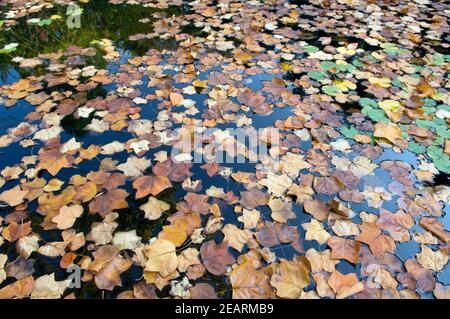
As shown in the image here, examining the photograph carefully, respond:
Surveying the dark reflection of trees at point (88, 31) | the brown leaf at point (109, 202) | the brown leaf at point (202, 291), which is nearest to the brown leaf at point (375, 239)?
the brown leaf at point (202, 291)

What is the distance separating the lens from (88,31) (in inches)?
171

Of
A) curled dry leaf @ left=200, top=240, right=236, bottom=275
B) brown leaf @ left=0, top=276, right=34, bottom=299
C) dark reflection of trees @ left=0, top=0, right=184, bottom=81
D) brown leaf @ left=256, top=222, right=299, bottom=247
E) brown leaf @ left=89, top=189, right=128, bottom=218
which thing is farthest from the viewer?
dark reflection of trees @ left=0, top=0, right=184, bottom=81

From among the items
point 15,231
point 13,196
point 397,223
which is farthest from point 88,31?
point 397,223

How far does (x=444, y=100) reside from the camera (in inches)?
121

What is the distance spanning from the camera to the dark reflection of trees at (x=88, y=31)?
3.95 m

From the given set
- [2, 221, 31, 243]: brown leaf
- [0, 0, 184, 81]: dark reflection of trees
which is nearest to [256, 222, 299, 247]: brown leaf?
[2, 221, 31, 243]: brown leaf

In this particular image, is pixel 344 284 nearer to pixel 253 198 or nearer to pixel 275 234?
pixel 275 234

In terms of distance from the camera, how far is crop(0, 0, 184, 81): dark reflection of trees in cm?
395

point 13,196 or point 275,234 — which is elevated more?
point 13,196

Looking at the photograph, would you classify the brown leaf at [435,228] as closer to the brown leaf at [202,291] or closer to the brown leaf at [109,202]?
the brown leaf at [202,291]

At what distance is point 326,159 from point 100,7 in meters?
4.18

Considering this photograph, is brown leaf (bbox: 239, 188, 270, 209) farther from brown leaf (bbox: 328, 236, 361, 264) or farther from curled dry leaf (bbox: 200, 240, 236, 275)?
brown leaf (bbox: 328, 236, 361, 264)

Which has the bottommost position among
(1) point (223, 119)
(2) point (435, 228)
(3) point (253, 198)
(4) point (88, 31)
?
(2) point (435, 228)

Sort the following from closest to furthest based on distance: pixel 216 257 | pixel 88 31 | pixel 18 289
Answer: pixel 18 289, pixel 216 257, pixel 88 31
